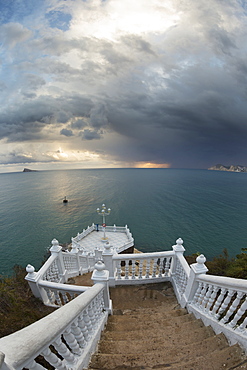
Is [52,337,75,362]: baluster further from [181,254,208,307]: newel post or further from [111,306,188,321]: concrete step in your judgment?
[181,254,208,307]: newel post

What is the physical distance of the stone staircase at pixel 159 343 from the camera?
2615mm

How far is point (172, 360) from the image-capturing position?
108 inches

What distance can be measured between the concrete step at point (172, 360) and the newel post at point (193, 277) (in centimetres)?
150

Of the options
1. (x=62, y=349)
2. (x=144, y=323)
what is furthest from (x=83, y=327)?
(x=144, y=323)

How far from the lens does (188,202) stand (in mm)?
55406

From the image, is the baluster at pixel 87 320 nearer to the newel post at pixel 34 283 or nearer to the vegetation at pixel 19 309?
the vegetation at pixel 19 309

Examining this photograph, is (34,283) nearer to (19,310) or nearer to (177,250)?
(19,310)

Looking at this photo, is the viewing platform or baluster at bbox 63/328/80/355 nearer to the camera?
the viewing platform

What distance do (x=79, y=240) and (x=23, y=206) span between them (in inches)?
1576

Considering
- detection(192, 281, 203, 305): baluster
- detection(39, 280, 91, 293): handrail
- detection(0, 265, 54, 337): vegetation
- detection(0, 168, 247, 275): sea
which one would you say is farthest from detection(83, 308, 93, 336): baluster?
detection(0, 168, 247, 275): sea

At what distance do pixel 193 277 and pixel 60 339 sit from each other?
353 centimetres

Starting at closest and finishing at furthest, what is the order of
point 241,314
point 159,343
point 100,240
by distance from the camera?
point 241,314 → point 159,343 → point 100,240

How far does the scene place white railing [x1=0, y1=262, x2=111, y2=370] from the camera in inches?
46.5

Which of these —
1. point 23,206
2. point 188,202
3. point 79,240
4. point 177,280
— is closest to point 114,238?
point 79,240
